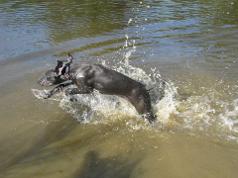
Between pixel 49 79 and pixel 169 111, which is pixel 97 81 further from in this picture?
pixel 169 111

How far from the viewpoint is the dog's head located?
26.8ft

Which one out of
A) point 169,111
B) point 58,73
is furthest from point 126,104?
point 58,73

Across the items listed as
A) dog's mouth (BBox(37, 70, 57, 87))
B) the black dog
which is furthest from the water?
dog's mouth (BBox(37, 70, 57, 87))

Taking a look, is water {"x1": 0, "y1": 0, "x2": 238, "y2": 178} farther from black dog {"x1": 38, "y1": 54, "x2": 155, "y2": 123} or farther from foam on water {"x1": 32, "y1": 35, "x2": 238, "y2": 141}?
black dog {"x1": 38, "y1": 54, "x2": 155, "y2": 123}

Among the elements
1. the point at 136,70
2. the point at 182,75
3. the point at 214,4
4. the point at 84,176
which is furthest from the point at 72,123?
the point at 214,4

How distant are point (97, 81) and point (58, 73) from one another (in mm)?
775

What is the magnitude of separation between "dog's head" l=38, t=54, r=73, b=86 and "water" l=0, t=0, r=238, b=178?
0.91 metres

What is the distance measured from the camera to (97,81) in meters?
8.33

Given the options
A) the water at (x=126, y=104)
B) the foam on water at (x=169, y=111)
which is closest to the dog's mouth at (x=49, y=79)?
the foam on water at (x=169, y=111)

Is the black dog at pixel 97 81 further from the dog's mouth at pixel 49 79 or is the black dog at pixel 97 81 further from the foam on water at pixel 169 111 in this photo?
the foam on water at pixel 169 111

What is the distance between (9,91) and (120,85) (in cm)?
320

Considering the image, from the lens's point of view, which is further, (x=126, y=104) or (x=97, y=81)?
(x=126, y=104)

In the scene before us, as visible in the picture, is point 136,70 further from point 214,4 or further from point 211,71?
point 214,4

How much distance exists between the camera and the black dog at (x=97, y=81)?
8.25m
